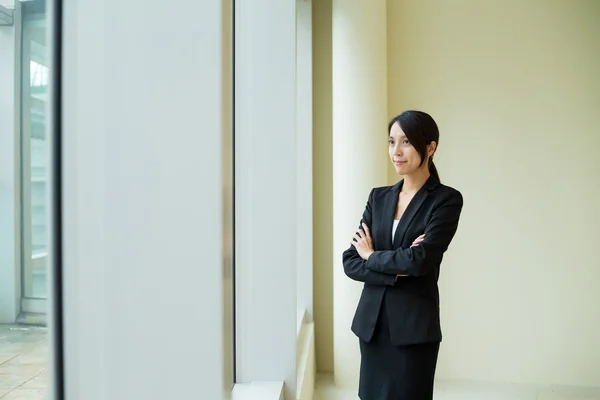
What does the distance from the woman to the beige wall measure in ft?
5.91

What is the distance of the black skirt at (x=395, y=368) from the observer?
82.1 inches

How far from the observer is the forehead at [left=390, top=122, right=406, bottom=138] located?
217 centimetres

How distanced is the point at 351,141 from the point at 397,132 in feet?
4.72

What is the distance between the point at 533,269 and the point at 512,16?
182 centimetres

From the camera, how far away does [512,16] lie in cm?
384

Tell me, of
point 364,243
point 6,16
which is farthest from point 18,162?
point 364,243

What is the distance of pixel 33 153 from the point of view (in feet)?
2.75

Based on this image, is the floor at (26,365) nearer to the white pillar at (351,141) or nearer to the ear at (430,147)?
the ear at (430,147)

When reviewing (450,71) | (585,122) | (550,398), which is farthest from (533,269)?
(450,71)

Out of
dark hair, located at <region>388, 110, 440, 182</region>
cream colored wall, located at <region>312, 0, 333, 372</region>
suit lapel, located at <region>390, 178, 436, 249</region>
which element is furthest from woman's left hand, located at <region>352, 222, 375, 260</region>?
cream colored wall, located at <region>312, 0, 333, 372</region>

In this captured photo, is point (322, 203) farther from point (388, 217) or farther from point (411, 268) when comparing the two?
point (411, 268)

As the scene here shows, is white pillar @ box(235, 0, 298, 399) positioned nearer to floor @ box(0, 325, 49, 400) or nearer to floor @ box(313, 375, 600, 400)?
floor @ box(313, 375, 600, 400)

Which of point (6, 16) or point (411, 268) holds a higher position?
point (6, 16)

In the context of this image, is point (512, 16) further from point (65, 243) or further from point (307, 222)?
point (65, 243)
